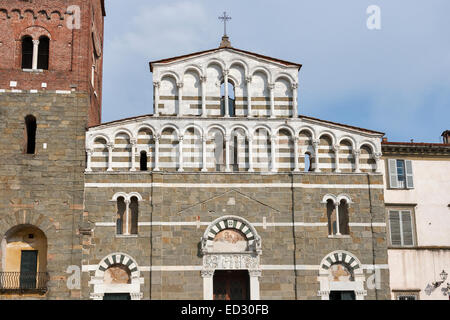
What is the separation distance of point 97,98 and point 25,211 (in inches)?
272

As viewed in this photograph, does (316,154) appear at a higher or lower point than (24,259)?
higher

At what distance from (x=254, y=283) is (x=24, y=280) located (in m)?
8.09

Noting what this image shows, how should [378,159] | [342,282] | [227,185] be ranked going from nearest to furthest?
[342,282] < [227,185] < [378,159]

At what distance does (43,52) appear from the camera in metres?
25.3

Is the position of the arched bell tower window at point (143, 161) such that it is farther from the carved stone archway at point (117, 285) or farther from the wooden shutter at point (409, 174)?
the wooden shutter at point (409, 174)

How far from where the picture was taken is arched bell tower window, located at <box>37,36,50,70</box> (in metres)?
25.3

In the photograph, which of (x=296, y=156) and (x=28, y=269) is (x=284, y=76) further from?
(x=28, y=269)

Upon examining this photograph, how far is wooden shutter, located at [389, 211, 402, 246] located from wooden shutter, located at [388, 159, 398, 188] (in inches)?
43.8

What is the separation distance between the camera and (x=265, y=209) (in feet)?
79.0

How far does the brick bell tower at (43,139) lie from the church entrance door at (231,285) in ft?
16.4

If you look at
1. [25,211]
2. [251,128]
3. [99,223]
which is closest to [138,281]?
[99,223]

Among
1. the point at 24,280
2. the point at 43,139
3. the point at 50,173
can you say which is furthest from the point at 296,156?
the point at 24,280

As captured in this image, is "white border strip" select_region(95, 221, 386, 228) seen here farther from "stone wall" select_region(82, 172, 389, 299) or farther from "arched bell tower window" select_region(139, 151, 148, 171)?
"arched bell tower window" select_region(139, 151, 148, 171)

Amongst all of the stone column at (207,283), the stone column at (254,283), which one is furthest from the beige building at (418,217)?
the stone column at (207,283)
